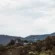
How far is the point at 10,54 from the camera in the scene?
28453 mm

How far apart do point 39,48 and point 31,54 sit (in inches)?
171

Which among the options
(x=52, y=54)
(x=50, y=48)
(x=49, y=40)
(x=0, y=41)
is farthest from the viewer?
(x=0, y=41)

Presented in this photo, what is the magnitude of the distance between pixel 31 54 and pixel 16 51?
1.61 meters

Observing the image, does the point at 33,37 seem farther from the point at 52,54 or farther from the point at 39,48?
the point at 52,54

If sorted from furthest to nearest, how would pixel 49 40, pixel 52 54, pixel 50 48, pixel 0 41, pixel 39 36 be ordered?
1. pixel 39 36
2. pixel 0 41
3. pixel 49 40
4. pixel 50 48
5. pixel 52 54

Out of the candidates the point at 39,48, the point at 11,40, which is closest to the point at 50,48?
the point at 39,48

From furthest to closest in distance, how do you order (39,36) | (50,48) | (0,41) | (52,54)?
(39,36) → (0,41) → (50,48) → (52,54)

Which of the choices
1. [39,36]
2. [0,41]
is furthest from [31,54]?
[39,36]

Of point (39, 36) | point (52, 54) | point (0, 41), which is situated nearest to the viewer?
point (52, 54)

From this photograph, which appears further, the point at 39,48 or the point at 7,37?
the point at 7,37

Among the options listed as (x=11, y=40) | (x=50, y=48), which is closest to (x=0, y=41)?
(x=11, y=40)

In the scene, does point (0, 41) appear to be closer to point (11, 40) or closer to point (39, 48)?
point (11, 40)

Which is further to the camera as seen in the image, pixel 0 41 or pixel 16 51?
pixel 0 41

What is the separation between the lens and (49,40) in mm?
34594
